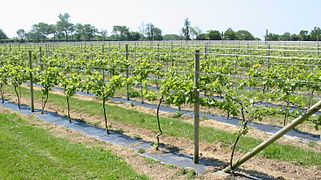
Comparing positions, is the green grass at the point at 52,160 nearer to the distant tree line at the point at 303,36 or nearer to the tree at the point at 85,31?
the distant tree line at the point at 303,36

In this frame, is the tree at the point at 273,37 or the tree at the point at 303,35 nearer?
the tree at the point at 303,35

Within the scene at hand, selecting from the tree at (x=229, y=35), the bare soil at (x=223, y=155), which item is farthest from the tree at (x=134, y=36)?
the bare soil at (x=223, y=155)

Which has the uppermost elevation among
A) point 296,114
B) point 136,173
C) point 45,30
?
point 45,30

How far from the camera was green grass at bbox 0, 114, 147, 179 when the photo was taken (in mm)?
6062

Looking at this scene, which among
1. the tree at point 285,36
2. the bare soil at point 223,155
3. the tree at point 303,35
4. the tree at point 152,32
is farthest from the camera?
the tree at point 152,32

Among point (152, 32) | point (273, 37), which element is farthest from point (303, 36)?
point (152, 32)

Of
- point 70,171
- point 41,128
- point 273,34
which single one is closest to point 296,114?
point 70,171

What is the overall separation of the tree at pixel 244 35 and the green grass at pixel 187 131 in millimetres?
58281

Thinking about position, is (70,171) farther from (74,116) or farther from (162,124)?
(74,116)

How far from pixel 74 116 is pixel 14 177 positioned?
16.0 ft

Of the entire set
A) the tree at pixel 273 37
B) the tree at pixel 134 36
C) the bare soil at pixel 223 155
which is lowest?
the bare soil at pixel 223 155

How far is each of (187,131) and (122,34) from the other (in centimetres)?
7772

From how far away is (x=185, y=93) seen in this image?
6.48 meters

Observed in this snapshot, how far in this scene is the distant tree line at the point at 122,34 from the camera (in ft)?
207
